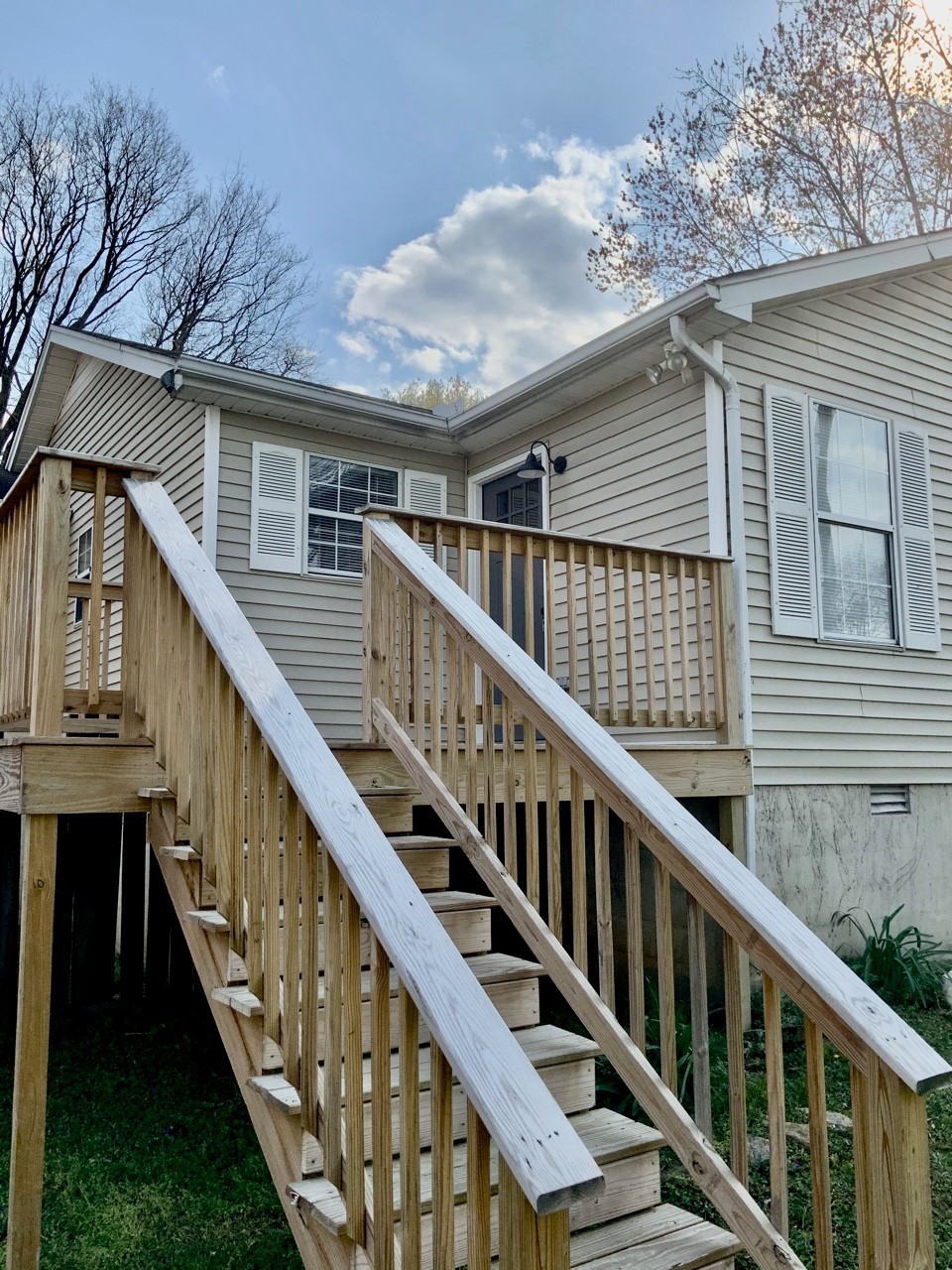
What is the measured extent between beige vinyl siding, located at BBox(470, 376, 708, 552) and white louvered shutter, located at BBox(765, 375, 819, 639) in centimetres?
45

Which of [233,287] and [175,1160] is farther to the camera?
[233,287]

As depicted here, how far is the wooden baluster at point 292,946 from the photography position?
218 centimetres

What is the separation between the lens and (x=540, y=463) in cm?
715

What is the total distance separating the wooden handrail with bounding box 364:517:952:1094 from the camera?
182 cm

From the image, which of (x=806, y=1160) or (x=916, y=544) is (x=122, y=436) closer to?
(x=916, y=544)

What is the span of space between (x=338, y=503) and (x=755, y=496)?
10.2 feet

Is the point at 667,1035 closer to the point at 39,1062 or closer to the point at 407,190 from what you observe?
the point at 39,1062

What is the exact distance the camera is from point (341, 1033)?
6.85 ft

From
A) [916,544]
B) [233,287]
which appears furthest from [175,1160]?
[233,287]

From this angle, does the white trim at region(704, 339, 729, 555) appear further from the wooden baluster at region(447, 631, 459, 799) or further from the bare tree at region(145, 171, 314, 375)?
the bare tree at region(145, 171, 314, 375)

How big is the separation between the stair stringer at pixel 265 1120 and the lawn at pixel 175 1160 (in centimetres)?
96

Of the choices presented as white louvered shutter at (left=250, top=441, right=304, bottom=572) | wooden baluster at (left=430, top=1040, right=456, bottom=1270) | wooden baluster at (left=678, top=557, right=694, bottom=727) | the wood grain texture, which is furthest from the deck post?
white louvered shutter at (left=250, top=441, right=304, bottom=572)

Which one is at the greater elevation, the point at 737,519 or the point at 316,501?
the point at 316,501

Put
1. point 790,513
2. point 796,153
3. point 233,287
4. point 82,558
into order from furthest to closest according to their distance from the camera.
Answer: point 233,287
point 796,153
point 82,558
point 790,513
